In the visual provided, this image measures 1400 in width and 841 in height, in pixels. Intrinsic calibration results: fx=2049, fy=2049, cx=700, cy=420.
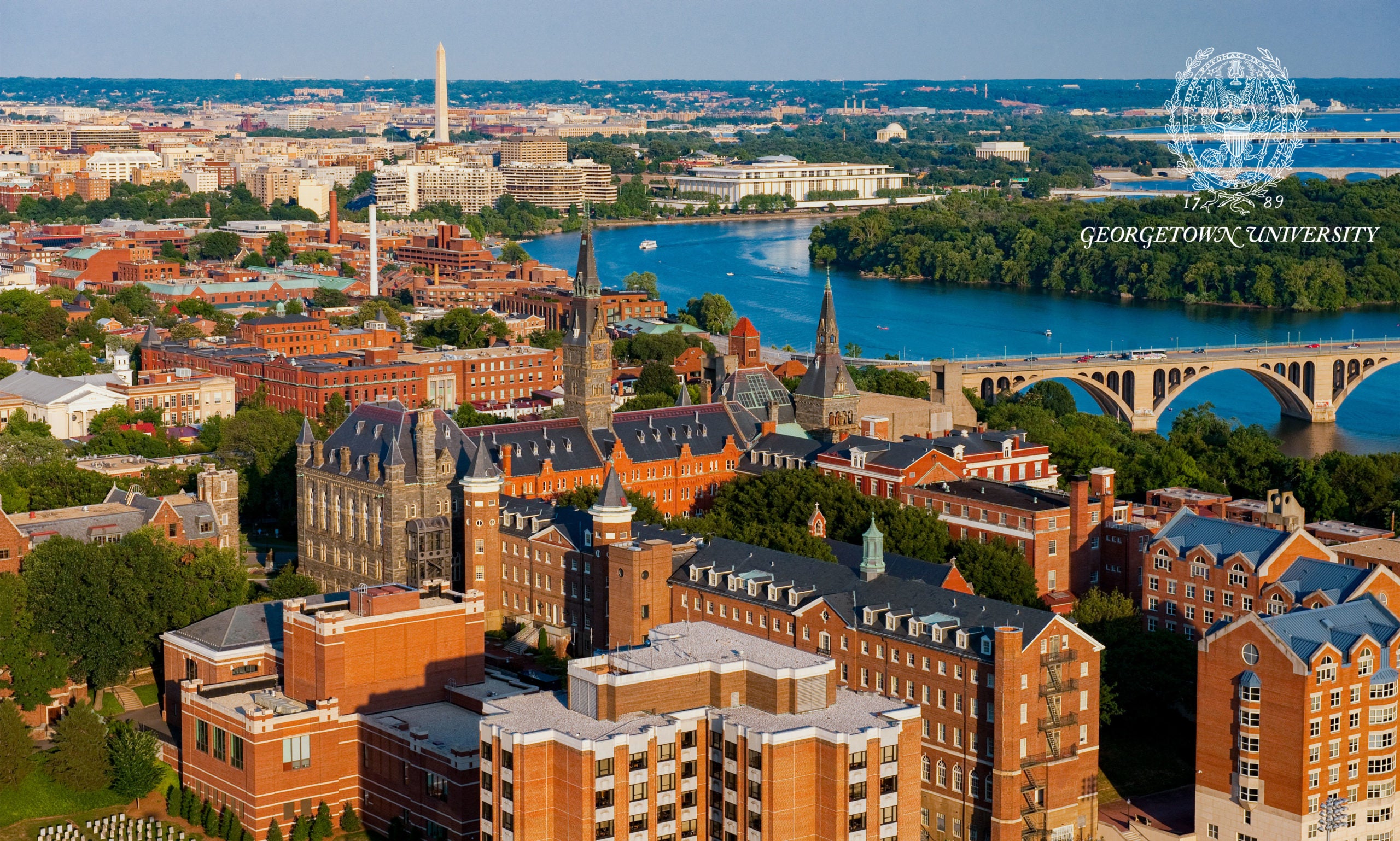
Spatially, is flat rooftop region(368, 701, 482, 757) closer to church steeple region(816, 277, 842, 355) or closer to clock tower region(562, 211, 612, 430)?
clock tower region(562, 211, 612, 430)

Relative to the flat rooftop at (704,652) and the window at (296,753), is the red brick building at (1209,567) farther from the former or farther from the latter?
the window at (296,753)

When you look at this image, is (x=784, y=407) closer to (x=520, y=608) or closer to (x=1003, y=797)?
(x=520, y=608)

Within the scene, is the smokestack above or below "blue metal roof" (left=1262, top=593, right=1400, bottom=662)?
above

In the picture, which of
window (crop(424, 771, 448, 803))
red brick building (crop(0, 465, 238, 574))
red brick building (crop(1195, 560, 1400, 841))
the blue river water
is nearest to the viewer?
red brick building (crop(1195, 560, 1400, 841))

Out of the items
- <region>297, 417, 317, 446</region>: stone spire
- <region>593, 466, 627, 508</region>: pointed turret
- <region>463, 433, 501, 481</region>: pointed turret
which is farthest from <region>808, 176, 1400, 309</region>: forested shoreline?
<region>593, 466, 627, 508</region>: pointed turret

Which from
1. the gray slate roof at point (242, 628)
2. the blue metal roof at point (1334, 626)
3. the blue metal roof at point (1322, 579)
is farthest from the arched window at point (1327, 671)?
the gray slate roof at point (242, 628)

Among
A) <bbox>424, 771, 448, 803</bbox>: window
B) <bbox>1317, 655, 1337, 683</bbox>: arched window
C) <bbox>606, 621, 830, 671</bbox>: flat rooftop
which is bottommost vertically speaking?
<bbox>424, 771, 448, 803</bbox>: window

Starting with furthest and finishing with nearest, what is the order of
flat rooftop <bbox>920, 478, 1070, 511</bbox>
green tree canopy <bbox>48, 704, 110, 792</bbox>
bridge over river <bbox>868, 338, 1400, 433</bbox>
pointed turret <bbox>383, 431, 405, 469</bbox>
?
bridge over river <bbox>868, 338, 1400, 433</bbox>, pointed turret <bbox>383, 431, 405, 469</bbox>, flat rooftop <bbox>920, 478, 1070, 511</bbox>, green tree canopy <bbox>48, 704, 110, 792</bbox>

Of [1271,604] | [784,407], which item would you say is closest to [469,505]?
[784,407]
